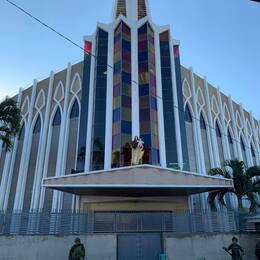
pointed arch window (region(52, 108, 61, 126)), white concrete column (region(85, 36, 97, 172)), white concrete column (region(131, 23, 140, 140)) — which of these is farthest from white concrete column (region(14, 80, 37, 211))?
white concrete column (region(131, 23, 140, 140))

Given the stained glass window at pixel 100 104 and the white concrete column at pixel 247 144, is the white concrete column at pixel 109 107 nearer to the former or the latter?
the stained glass window at pixel 100 104

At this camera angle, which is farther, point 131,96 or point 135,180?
point 131,96

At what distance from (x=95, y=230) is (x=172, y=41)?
820 inches

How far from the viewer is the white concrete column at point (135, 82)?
23.2 metres

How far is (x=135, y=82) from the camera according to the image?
24.6 metres

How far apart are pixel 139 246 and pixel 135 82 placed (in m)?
15.3

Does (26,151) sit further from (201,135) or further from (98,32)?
(201,135)

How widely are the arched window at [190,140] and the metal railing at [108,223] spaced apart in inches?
480

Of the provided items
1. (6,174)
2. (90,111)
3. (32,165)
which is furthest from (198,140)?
(6,174)

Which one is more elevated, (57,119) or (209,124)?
(209,124)

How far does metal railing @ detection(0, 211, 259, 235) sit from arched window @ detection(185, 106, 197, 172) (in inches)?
480

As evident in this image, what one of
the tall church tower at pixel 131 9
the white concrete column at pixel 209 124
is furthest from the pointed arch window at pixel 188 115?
the tall church tower at pixel 131 9

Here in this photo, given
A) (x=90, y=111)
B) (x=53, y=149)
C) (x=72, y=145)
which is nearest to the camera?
(x=90, y=111)

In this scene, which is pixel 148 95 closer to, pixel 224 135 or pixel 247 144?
pixel 224 135
